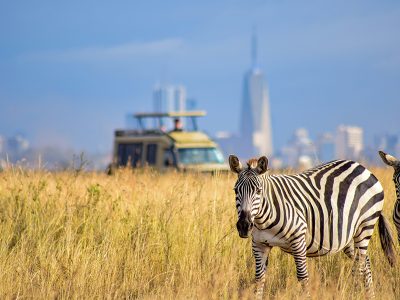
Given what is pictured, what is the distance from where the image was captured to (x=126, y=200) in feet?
37.8

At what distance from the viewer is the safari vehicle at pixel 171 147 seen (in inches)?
1003

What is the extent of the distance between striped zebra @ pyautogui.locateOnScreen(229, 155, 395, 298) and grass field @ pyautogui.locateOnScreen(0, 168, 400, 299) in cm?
27

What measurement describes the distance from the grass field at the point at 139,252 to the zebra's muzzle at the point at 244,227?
2.05 feet

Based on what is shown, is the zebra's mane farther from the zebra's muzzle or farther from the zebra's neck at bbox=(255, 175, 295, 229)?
the zebra's muzzle

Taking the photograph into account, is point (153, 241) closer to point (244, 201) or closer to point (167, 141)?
point (244, 201)

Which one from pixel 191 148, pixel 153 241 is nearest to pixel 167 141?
pixel 191 148

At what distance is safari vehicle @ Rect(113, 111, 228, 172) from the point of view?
25469 millimetres

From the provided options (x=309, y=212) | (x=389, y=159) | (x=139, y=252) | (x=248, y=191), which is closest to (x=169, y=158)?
(x=139, y=252)

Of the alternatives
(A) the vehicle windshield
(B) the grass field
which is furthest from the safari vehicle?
(B) the grass field

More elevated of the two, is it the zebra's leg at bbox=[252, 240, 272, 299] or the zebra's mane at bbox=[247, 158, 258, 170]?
the zebra's mane at bbox=[247, 158, 258, 170]

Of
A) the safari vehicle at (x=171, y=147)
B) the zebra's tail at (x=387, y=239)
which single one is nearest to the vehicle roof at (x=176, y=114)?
the safari vehicle at (x=171, y=147)

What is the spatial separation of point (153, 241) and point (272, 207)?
2.83 m

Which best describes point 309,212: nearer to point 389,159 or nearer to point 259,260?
point 259,260

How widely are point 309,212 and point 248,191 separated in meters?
1.01
